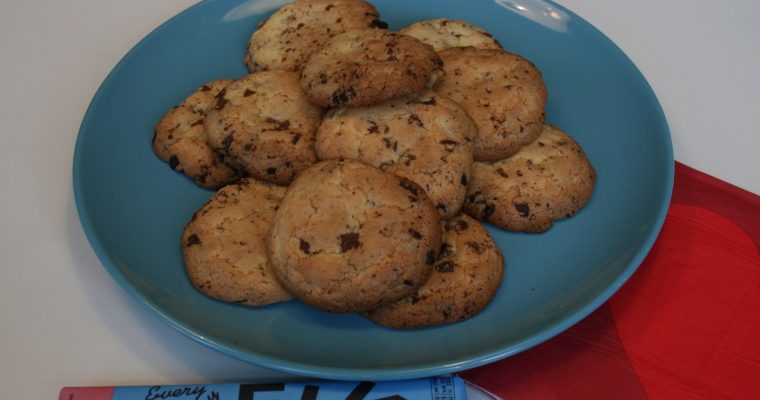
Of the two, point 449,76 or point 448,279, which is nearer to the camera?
point 448,279

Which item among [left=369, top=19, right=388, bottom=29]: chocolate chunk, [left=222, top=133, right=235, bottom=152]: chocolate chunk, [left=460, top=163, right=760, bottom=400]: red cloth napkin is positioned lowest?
[left=460, top=163, right=760, bottom=400]: red cloth napkin

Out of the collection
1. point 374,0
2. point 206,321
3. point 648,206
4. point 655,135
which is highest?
point 374,0

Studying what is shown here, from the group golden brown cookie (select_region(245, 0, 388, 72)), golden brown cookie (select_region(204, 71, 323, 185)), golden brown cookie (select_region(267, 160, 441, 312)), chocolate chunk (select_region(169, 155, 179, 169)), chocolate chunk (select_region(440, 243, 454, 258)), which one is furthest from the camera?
golden brown cookie (select_region(245, 0, 388, 72))

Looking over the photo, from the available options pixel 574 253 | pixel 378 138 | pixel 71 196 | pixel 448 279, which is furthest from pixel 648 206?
pixel 71 196

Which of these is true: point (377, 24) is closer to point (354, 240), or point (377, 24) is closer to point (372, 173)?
point (372, 173)

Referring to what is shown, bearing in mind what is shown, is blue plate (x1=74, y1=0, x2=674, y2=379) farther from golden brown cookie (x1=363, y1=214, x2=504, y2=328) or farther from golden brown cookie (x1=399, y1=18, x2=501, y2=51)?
golden brown cookie (x1=399, y1=18, x2=501, y2=51)

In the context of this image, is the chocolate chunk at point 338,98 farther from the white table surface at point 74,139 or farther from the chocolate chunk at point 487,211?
the white table surface at point 74,139

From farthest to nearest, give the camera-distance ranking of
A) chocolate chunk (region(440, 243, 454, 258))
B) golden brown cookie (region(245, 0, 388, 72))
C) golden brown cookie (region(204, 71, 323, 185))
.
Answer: golden brown cookie (region(245, 0, 388, 72))
golden brown cookie (region(204, 71, 323, 185))
chocolate chunk (region(440, 243, 454, 258))

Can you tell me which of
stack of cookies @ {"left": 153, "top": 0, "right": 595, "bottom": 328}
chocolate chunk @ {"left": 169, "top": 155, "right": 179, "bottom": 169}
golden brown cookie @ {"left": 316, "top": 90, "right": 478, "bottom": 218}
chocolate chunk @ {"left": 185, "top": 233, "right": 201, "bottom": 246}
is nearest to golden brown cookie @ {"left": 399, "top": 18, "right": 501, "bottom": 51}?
stack of cookies @ {"left": 153, "top": 0, "right": 595, "bottom": 328}

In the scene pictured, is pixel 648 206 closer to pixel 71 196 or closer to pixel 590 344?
pixel 590 344
